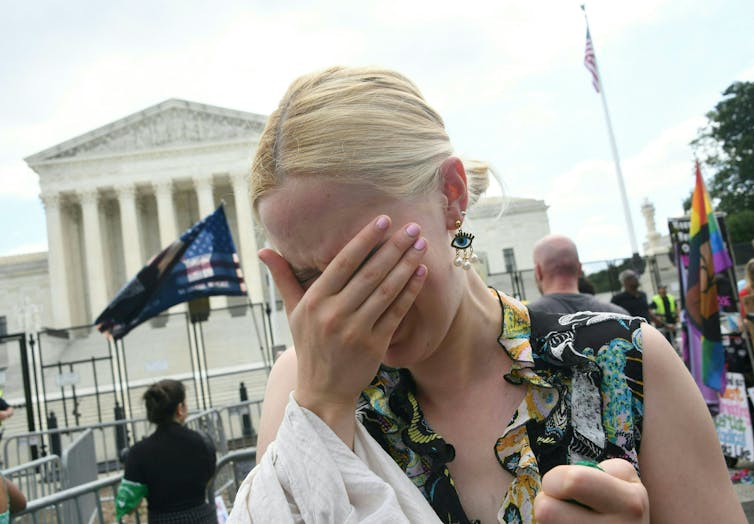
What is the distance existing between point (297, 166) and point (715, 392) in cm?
588

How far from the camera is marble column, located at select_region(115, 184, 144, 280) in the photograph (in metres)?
47.7

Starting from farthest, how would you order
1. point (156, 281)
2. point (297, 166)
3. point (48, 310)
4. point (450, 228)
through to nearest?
point (48, 310) → point (156, 281) → point (450, 228) → point (297, 166)

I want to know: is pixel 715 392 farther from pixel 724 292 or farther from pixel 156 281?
pixel 156 281

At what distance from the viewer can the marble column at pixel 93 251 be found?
47.5m

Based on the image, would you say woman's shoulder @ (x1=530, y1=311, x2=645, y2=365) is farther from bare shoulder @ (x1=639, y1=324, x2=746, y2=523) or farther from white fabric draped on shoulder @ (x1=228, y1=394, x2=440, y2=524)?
white fabric draped on shoulder @ (x1=228, y1=394, x2=440, y2=524)

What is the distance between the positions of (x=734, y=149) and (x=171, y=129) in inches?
1645

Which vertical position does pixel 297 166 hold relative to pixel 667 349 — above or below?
above

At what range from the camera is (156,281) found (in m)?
9.23

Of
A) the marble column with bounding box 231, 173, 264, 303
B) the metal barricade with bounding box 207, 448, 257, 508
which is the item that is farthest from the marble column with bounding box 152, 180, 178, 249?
the metal barricade with bounding box 207, 448, 257, 508

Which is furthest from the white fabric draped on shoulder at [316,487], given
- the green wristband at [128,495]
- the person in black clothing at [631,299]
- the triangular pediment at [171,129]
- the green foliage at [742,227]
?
the triangular pediment at [171,129]

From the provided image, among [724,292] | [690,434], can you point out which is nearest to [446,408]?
[690,434]

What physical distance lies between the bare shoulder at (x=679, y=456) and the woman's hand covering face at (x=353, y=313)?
1.87 ft

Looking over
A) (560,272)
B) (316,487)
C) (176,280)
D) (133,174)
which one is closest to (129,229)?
(133,174)

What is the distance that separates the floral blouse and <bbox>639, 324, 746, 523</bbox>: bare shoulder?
0.03 metres
